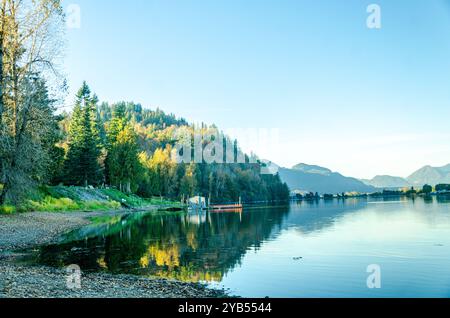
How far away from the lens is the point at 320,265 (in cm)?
2116

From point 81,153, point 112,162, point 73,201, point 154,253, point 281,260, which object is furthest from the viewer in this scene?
point 112,162

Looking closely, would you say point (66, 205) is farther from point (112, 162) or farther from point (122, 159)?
point (122, 159)

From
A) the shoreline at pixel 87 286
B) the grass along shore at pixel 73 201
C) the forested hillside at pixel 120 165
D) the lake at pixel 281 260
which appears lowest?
the lake at pixel 281 260

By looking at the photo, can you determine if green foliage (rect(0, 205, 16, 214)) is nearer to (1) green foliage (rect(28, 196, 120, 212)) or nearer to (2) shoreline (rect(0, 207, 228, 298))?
(1) green foliage (rect(28, 196, 120, 212))

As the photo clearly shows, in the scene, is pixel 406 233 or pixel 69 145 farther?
pixel 69 145

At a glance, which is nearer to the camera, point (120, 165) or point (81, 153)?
point (81, 153)

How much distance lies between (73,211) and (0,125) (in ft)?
125

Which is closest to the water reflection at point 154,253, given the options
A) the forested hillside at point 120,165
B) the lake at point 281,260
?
the lake at point 281,260

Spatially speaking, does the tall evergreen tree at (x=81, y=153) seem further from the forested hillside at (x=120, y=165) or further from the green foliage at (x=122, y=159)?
the green foliage at (x=122, y=159)

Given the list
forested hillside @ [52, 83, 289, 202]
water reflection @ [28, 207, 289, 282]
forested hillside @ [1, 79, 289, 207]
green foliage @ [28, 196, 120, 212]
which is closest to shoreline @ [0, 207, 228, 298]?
water reflection @ [28, 207, 289, 282]

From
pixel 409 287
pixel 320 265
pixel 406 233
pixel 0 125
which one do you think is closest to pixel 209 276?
pixel 320 265

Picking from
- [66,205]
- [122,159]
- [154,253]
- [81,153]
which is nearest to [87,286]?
[154,253]

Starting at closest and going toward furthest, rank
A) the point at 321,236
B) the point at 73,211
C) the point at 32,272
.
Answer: the point at 32,272 → the point at 321,236 → the point at 73,211

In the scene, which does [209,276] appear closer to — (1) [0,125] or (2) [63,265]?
(2) [63,265]
